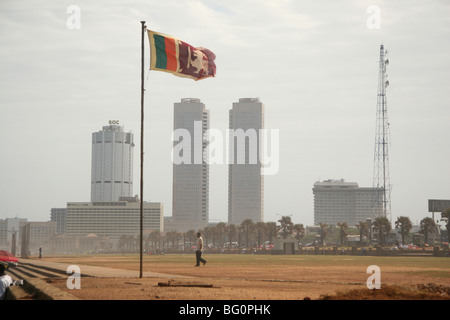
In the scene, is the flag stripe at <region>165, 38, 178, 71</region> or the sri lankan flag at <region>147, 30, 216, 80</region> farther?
the flag stripe at <region>165, 38, 178, 71</region>

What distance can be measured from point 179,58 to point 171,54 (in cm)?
57

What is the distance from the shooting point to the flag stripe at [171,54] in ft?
93.5

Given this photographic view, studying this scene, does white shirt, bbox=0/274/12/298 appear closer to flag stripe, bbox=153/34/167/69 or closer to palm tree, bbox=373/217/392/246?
flag stripe, bbox=153/34/167/69

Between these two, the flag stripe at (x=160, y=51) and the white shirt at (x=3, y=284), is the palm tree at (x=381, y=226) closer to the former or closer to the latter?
the flag stripe at (x=160, y=51)

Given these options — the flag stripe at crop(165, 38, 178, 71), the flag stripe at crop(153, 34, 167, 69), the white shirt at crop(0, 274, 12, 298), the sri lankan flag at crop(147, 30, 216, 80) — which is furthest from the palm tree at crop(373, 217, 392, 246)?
the white shirt at crop(0, 274, 12, 298)

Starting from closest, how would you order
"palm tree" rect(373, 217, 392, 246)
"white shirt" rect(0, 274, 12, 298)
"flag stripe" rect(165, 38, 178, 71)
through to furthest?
1. "white shirt" rect(0, 274, 12, 298)
2. "flag stripe" rect(165, 38, 178, 71)
3. "palm tree" rect(373, 217, 392, 246)

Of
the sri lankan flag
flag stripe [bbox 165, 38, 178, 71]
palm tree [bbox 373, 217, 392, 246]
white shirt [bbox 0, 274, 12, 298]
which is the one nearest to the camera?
white shirt [bbox 0, 274, 12, 298]

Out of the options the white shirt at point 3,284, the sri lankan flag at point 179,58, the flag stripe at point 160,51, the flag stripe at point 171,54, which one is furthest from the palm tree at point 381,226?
the white shirt at point 3,284

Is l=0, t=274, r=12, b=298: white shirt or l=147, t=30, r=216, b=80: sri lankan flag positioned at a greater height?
l=147, t=30, r=216, b=80: sri lankan flag

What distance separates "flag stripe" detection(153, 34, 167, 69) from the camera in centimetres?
2802

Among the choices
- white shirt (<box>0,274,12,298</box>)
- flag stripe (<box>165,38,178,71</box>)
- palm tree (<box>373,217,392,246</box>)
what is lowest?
palm tree (<box>373,217,392,246</box>)
